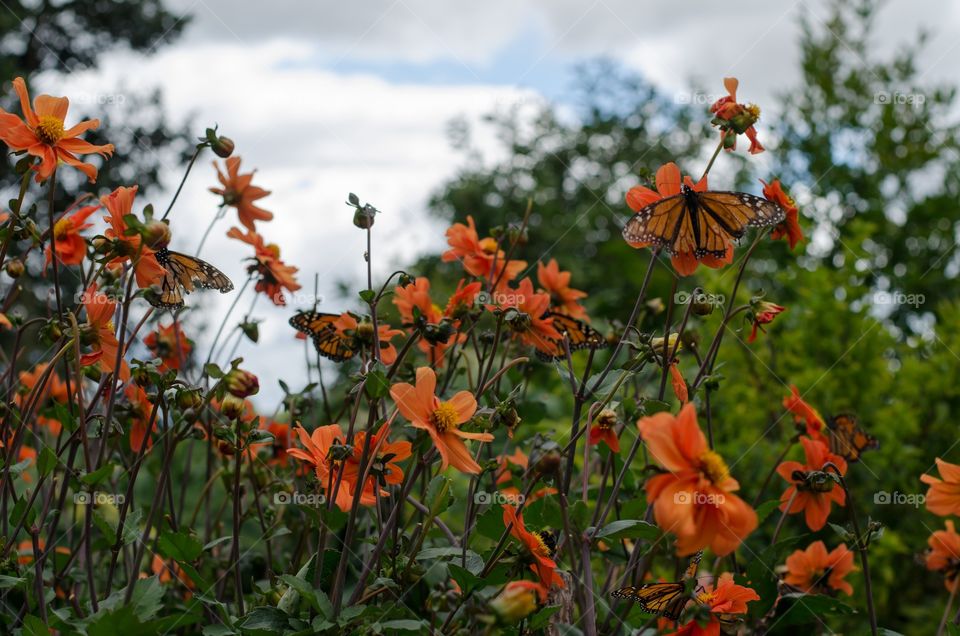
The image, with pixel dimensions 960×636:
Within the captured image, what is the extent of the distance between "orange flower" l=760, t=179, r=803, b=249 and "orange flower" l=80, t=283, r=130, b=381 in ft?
3.50

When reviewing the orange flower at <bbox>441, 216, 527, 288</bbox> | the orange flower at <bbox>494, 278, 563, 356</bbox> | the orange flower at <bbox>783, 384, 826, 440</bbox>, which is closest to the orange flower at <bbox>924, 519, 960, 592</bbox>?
the orange flower at <bbox>783, 384, 826, 440</bbox>

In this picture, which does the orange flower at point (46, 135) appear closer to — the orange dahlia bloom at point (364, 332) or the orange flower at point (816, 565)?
the orange dahlia bloom at point (364, 332)

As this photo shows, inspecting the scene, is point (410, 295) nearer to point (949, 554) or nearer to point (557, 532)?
point (557, 532)

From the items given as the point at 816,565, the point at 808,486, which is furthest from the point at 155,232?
the point at 816,565

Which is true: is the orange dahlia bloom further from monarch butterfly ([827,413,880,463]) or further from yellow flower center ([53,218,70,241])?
monarch butterfly ([827,413,880,463])

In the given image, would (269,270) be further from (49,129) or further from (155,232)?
(155,232)

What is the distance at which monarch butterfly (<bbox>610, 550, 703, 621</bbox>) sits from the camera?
1.24 m

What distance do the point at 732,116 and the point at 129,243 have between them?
0.95 m

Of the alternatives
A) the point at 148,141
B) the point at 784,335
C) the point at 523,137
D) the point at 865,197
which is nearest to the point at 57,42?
the point at 148,141

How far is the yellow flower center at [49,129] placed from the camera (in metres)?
1.42

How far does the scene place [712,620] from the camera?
1.18m

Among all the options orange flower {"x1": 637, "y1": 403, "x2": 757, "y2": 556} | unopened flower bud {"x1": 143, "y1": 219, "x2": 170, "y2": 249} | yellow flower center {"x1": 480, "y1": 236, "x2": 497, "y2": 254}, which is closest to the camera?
orange flower {"x1": 637, "y1": 403, "x2": 757, "y2": 556}

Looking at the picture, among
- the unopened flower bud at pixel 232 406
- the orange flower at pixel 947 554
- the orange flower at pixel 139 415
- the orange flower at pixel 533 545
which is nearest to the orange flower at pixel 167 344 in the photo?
the orange flower at pixel 139 415

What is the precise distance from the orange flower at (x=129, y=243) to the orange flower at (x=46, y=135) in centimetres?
5
